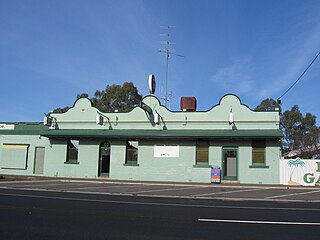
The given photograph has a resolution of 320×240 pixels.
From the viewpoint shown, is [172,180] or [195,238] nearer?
[195,238]

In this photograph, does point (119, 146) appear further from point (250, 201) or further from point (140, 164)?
point (250, 201)

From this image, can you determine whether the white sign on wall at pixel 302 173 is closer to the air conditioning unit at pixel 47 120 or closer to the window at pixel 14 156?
the air conditioning unit at pixel 47 120

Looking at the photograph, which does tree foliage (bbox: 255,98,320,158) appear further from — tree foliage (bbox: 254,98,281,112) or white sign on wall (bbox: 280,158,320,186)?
white sign on wall (bbox: 280,158,320,186)

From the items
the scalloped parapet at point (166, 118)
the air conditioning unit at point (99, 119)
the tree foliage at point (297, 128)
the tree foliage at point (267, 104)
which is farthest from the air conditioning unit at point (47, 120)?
the tree foliage at point (267, 104)

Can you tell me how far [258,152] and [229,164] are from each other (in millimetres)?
2134

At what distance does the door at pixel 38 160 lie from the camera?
88.3 ft

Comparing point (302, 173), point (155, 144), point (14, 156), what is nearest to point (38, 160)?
point (14, 156)

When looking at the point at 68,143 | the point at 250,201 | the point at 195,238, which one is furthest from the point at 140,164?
the point at 195,238

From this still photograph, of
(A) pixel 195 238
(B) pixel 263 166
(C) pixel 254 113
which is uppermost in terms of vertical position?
(C) pixel 254 113

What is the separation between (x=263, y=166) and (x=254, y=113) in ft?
12.0

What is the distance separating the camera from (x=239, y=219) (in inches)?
339

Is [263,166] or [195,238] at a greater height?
[263,166]

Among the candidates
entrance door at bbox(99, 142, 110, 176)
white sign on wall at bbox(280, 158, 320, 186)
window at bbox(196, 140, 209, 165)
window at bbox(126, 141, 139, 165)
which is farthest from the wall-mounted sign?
white sign on wall at bbox(280, 158, 320, 186)

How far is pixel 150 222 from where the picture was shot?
8.06 m
